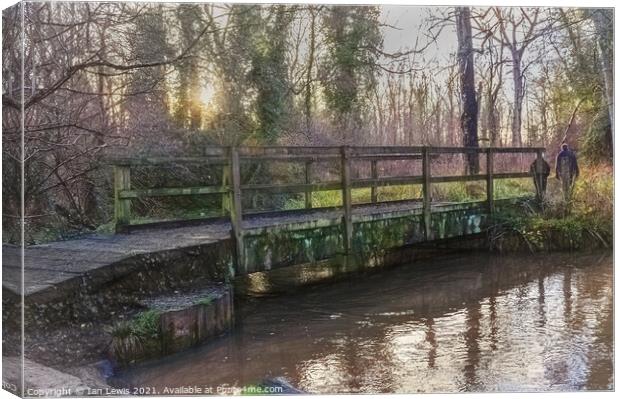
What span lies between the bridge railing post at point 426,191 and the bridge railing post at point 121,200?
1851 millimetres

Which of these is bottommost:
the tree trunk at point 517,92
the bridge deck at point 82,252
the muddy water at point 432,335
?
the muddy water at point 432,335

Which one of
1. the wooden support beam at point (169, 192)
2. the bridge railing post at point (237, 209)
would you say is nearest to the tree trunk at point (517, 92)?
the bridge railing post at point (237, 209)

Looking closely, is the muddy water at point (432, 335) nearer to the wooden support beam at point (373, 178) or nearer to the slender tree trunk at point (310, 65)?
the wooden support beam at point (373, 178)

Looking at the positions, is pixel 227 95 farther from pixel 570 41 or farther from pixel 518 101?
pixel 570 41

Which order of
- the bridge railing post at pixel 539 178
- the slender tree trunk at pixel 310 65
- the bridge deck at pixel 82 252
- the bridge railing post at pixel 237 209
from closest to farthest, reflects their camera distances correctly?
1. the bridge deck at pixel 82 252
2. the slender tree trunk at pixel 310 65
3. the bridge railing post at pixel 237 209
4. the bridge railing post at pixel 539 178

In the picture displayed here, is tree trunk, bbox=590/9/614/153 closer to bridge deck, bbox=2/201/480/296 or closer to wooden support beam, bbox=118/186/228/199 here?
bridge deck, bbox=2/201/480/296

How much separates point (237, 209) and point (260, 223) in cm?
28

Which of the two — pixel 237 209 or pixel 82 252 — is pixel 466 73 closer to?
pixel 237 209

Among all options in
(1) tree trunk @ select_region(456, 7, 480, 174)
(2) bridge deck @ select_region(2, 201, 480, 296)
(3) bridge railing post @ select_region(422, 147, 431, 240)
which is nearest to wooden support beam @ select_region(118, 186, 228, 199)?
(2) bridge deck @ select_region(2, 201, 480, 296)

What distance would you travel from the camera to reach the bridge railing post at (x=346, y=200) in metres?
4.41

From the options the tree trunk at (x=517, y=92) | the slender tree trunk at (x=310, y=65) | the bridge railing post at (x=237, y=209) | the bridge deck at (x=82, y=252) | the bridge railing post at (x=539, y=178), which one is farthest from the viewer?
the bridge railing post at (x=539, y=178)

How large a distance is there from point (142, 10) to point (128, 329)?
1.86 metres

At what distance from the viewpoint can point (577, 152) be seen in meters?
4.35

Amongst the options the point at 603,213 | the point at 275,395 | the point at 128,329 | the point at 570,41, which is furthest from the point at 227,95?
the point at 603,213
